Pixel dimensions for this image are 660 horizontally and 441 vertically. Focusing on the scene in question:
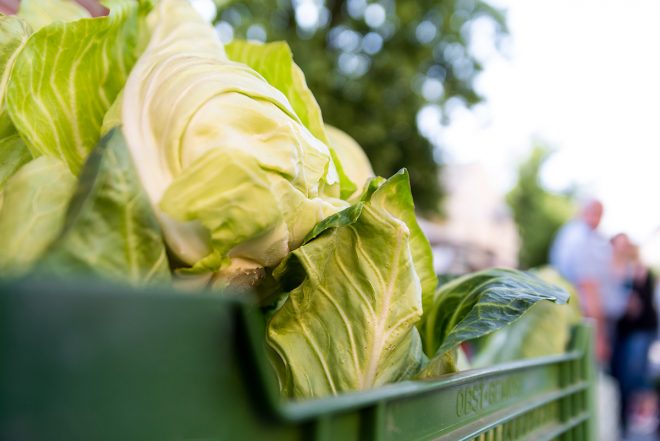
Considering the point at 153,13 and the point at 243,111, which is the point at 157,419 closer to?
the point at 243,111

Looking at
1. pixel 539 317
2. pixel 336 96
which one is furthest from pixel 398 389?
pixel 336 96

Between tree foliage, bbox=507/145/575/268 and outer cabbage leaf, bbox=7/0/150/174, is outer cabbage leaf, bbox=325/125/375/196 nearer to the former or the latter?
outer cabbage leaf, bbox=7/0/150/174

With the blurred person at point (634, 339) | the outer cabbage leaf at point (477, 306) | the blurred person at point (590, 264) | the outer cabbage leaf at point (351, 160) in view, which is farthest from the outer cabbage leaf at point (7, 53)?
the blurred person at point (634, 339)

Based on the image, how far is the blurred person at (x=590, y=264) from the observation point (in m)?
4.23

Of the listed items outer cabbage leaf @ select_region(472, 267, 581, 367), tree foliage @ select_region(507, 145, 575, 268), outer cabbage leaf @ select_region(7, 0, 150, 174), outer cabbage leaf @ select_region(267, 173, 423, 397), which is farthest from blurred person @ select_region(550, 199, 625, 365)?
tree foliage @ select_region(507, 145, 575, 268)

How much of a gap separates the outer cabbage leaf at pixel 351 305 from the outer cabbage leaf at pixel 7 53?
441mm

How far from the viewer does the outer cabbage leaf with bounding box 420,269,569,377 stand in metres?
0.82

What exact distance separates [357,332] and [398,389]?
180mm

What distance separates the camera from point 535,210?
23.3 metres

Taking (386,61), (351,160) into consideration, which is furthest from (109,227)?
(386,61)

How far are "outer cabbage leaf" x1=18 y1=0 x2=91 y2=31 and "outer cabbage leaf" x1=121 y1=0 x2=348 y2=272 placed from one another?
254 millimetres

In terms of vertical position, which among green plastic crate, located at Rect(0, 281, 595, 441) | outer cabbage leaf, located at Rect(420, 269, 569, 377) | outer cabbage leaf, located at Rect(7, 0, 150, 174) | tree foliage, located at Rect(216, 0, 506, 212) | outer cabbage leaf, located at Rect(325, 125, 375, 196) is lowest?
outer cabbage leaf, located at Rect(420, 269, 569, 377)

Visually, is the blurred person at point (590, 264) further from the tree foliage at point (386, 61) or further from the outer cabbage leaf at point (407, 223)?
the tree foliage at point (386, 61)

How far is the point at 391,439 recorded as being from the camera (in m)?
0.64
